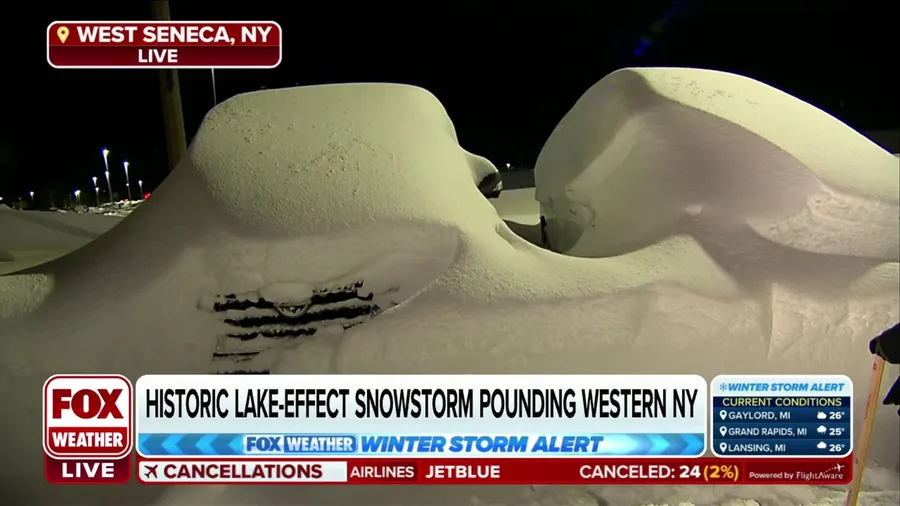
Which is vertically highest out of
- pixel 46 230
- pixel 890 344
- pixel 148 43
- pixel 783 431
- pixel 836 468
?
pixel 148 43

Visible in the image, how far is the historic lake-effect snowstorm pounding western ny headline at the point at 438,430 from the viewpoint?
64.6 inches

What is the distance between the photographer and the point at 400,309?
1.65 meters

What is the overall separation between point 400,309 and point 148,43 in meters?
1.35

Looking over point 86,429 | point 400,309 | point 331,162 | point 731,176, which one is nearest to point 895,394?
point 731,176

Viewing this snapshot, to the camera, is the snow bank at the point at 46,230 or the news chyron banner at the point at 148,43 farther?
the snow bank at the point at 46,230

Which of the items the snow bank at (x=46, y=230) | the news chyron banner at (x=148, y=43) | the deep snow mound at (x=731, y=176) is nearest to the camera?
the deep snow mound at (x=731, y=176)

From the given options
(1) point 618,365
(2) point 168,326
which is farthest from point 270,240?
(1) point 618,365

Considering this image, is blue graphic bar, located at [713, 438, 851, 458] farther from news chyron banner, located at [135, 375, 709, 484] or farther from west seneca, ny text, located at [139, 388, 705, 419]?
west seneca, ny text, located at [139, 388, 705, 419]

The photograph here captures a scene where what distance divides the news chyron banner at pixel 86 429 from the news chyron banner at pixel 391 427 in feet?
0.15

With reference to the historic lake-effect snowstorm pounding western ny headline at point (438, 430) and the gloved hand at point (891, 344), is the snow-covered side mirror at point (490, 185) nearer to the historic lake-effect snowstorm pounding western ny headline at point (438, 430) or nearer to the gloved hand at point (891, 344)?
the historic lake-effect snowstorm pounding western ny headline at point (438, 430)

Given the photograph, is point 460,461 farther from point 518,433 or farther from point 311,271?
point 311,271

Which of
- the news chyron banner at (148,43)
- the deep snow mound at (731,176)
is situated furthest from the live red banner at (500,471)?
the news chyron banner at (148,43)

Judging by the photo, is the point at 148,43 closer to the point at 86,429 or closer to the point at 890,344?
the point at 86,429

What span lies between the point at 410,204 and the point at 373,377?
0.49 meters
